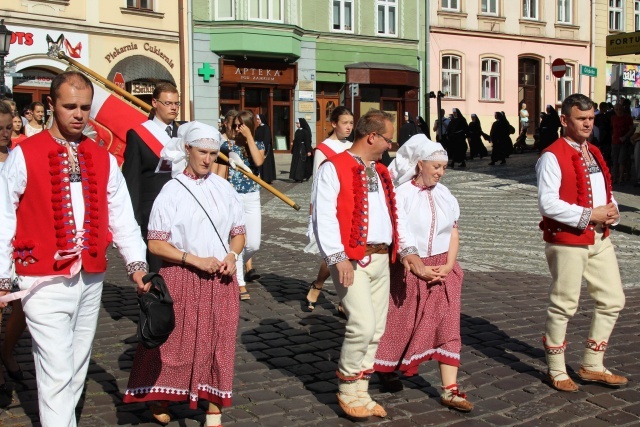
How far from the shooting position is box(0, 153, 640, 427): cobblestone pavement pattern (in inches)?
209

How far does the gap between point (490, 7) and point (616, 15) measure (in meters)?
7.73

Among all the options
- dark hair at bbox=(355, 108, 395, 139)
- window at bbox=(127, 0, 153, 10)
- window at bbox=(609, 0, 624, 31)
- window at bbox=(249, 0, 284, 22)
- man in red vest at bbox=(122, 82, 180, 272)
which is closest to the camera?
dark hair at bbox=(355, 108, 395, 139)

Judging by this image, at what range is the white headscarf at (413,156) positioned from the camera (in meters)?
5.63

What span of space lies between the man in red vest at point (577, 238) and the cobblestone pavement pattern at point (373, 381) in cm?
22

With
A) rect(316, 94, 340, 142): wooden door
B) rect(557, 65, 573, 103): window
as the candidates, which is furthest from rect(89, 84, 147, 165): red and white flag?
rect(557, 65, 573, 103): window

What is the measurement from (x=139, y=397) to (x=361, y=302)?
4.45ft

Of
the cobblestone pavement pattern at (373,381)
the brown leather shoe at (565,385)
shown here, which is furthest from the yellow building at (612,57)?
the brown leather shoe at (565,385)

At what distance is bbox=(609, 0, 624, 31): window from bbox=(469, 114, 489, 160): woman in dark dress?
16.0 metres

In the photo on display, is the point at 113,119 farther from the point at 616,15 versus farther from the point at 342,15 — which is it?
the point at 616,15

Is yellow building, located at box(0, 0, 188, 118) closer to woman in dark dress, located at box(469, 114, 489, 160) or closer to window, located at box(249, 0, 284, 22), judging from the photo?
window, located at box(249, 0, 284, 22)

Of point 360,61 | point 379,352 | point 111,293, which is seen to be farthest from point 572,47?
point 379,352

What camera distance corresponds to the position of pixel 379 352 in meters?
5.64

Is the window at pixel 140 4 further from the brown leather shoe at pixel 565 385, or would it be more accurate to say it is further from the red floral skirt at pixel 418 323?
the brown leather shoe at pixel 565 385

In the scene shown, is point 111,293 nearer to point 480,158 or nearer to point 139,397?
point 139,397
